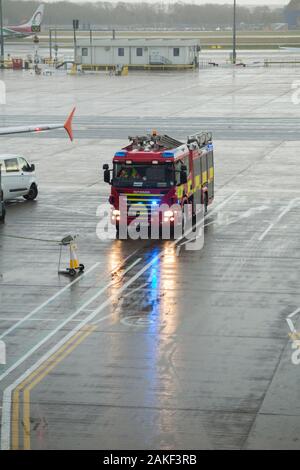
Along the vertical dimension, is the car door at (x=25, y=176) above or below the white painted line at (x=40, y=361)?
above

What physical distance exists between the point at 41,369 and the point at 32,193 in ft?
83.1

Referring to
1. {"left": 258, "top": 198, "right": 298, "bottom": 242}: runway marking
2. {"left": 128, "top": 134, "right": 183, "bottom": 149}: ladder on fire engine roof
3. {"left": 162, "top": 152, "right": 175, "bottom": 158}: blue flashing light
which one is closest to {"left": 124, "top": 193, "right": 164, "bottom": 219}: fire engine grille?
{"left": 162, "top": 152, "right": 175, "bottom": 158}: blue flashing light

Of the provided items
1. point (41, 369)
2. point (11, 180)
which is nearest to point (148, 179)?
point (11, 180)

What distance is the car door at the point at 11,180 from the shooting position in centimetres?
4922

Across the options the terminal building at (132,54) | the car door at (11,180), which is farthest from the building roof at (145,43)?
the car door at (11,180)

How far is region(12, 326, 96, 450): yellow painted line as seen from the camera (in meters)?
22.4

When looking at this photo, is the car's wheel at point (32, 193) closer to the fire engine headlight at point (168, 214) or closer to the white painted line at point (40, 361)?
the fire engine headlight at point (168, 214)

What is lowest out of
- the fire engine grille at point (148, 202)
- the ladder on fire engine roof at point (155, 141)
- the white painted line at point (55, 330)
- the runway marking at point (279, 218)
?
the white painted line at point (55, 330)

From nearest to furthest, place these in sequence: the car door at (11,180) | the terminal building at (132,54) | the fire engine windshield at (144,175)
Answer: the fire engine windshield at (144,175), the car door at (11,180), the terminal building at (132,54)

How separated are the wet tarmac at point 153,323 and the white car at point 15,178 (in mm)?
700
